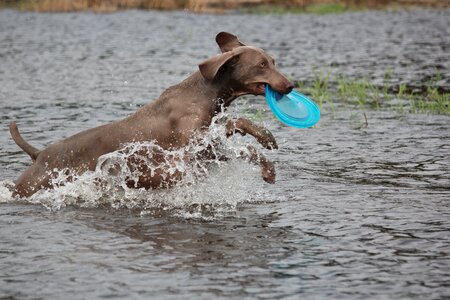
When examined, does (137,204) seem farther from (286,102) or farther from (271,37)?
(271,37)

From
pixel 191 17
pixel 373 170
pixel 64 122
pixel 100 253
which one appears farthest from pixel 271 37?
pixel 100 253

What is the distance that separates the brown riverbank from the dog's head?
3230cm

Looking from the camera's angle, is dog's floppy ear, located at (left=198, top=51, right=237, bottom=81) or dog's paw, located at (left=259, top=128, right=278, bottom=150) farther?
dog's paw, located at (left=259, top=128, right=278, bottom=150)

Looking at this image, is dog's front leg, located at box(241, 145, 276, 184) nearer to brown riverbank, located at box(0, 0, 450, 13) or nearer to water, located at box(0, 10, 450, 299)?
water, located at box(0, 10, 450, 299)

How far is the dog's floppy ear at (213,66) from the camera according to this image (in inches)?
375

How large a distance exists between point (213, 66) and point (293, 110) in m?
1.21

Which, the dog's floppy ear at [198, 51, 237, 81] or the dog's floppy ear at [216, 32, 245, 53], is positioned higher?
the dog's floppy ear at [216, 32, 245, 53]

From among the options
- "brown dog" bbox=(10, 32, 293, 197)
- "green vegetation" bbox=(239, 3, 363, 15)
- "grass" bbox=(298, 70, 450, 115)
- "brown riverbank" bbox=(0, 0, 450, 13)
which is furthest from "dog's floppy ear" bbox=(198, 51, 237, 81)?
"brown riverbank" bbox=(0, 0, 450, 13)

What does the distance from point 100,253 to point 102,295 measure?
1.17 m

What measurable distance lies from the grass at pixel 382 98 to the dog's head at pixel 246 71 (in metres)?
6.74

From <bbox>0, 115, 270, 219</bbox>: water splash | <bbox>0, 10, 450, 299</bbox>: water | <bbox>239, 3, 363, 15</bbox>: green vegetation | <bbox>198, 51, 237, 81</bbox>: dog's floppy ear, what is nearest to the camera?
<bbox>0, 10, 450, 299</bbox>: water

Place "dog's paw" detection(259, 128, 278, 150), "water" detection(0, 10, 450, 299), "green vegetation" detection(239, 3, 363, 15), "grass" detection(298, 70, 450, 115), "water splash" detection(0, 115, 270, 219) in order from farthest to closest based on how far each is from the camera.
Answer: "green vegetation" detection(239, 3, 363, 15) < "grass" detection(298, 70, 450, 115) < "dog's paw" detection(259, 128, 278, 150) < "water splash" detection(0, 115, 270, 219) < "water" detection(0, 10, 450, 299)

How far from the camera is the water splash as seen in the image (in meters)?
9.66

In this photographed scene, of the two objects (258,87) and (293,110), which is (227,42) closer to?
(258,87)
